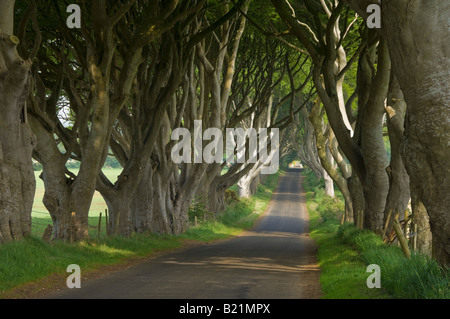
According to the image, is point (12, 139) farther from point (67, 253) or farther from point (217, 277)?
point (217, 277)

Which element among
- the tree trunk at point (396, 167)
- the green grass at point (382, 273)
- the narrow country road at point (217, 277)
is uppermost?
the tree trunk at point (396, 167)

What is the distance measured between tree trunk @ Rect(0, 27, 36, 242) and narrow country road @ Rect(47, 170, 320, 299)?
2341 mm

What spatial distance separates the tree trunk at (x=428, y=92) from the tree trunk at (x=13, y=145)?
298 inches

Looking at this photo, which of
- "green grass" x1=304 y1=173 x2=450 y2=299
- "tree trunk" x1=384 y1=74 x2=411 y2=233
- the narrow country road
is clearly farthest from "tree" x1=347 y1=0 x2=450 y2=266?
"tree trunk" x1=384 y1=74 x2=411 y2=233

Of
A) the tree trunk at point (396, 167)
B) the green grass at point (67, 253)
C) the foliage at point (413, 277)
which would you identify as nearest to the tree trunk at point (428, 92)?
the foliage at point (413, 277)

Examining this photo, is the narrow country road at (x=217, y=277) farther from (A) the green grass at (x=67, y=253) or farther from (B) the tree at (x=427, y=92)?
(B) the tree at (x=427, y=92)

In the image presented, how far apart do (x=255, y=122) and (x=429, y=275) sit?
24.5m

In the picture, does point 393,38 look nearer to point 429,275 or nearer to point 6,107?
point 429,275

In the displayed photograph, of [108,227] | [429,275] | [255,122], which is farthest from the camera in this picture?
[255,122]

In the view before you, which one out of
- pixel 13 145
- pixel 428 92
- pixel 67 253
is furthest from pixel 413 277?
pixel 13 145

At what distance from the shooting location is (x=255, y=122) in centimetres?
3269

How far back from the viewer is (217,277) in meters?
12.7

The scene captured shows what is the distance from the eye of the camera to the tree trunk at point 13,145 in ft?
43.2
